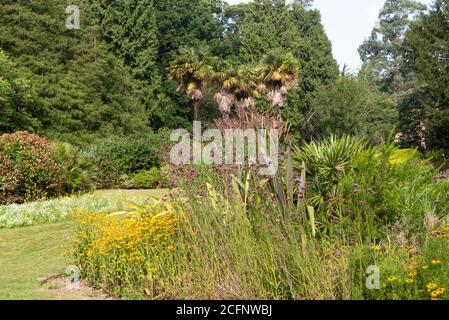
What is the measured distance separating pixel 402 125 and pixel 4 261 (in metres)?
33.1

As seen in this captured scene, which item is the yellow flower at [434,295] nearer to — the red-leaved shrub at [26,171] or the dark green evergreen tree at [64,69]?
the red-leaved shrub at [26,171]

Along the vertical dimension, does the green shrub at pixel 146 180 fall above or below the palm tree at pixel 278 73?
below

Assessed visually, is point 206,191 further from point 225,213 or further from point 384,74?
point 384,74

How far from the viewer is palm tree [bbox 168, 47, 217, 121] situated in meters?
35.3

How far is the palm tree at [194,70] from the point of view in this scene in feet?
116

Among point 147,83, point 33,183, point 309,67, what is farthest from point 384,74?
point 33,183

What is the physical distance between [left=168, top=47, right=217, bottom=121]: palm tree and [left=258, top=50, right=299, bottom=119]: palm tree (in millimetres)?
3351

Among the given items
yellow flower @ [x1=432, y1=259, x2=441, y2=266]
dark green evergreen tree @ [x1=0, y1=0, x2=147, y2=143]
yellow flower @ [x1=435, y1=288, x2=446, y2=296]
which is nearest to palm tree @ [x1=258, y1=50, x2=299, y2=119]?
dark green evergreen tree @ [x1=0, y1=0, x2=147, y2=143]

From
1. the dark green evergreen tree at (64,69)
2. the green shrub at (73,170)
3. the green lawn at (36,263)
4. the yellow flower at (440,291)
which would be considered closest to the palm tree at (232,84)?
the dark green evergreen tree at (64,69)

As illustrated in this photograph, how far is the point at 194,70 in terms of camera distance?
35.4 m

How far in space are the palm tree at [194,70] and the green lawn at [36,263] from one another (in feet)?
77.7

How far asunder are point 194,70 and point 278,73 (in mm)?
5203

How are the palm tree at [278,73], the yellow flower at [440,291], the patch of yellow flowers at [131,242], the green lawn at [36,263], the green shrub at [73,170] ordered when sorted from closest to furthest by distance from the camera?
1. the yellow flower at [440,291]
2. the green lawn at [36,263]
3. the patch of yellow flowers at [131,242]
4. the green shrub at [73,170]
5. the palm tree at [278,73]

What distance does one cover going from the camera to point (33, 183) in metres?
17.2
